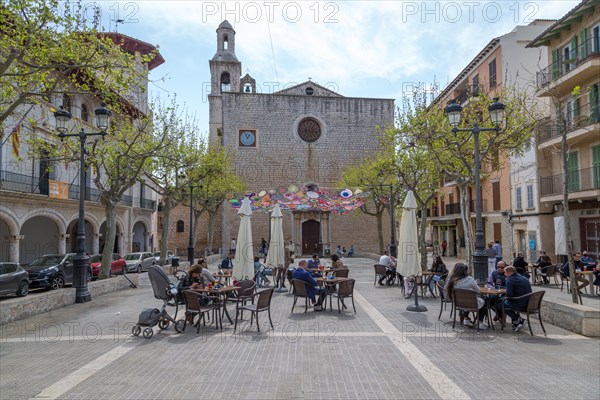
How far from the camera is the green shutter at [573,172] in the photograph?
19781mm

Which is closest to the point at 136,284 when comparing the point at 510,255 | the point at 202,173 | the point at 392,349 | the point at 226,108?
the point at 202,173

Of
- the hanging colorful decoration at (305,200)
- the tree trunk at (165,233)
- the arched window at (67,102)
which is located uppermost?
the arched window at (67,102)

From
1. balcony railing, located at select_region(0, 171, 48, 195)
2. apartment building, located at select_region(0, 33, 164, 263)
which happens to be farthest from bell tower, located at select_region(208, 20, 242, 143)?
balcony railing, located at select_region(0, 171, 48, 195)

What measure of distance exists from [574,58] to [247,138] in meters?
26.4

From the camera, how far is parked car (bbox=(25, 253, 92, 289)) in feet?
53.9

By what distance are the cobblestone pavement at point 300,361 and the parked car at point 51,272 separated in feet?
24.8

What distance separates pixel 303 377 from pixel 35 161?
820 inches

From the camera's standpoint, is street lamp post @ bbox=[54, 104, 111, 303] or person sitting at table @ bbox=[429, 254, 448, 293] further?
person sitting at table @ bbox=[429, 254, 448, 293]

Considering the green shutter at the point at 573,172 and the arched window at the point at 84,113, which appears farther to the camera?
the arched window at the point at 84,113

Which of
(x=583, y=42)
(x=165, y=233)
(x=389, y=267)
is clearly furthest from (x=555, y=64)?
(x=165, y=233)

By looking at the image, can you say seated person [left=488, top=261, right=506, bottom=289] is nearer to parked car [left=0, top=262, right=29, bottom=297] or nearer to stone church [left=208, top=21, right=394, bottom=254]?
parked car [left=0, top=262, right=29, bottom=297]

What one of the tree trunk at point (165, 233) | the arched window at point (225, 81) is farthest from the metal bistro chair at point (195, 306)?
the arched window at point (225, 81)

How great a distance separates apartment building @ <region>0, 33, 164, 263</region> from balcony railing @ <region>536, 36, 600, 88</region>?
1785cm

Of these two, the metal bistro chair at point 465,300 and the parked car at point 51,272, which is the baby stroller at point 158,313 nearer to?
the metal bistro chair at point 465,300
